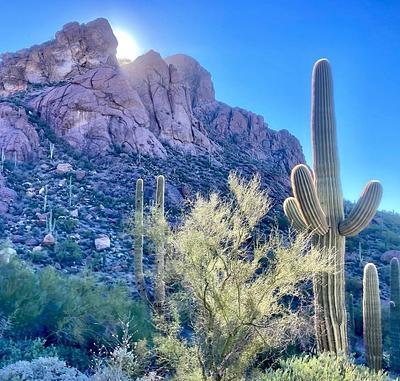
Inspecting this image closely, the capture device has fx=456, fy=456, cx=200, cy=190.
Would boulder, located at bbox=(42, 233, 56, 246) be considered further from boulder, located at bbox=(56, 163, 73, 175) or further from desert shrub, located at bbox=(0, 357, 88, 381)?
desert shrub, located at bbox=(0, 357, 88, 381)

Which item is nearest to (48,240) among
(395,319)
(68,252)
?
(68,252)

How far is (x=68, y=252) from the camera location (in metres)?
18.2

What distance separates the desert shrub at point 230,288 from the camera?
735cm

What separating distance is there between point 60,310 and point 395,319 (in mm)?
8497

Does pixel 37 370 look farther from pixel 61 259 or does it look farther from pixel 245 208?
pixel 61 259

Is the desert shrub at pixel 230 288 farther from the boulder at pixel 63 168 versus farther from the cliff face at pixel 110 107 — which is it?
the cliff face at pixel 110 107

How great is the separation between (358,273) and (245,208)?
15129 millimetres

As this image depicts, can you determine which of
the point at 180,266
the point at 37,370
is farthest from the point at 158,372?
the point at 37,370

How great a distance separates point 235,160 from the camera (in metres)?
35.8

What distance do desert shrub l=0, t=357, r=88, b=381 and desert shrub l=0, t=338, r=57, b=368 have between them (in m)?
1.03

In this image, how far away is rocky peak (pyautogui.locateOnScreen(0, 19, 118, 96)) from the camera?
38781 mm

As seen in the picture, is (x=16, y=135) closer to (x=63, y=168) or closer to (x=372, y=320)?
(x=63, y=168)

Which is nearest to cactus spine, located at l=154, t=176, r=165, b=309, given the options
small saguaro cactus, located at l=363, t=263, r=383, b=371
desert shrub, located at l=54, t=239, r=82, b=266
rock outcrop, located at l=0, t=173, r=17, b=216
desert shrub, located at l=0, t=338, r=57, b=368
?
desert shrub, located at l=0, t=338, r=57, b=368

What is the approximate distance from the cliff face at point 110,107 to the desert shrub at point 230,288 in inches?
870
